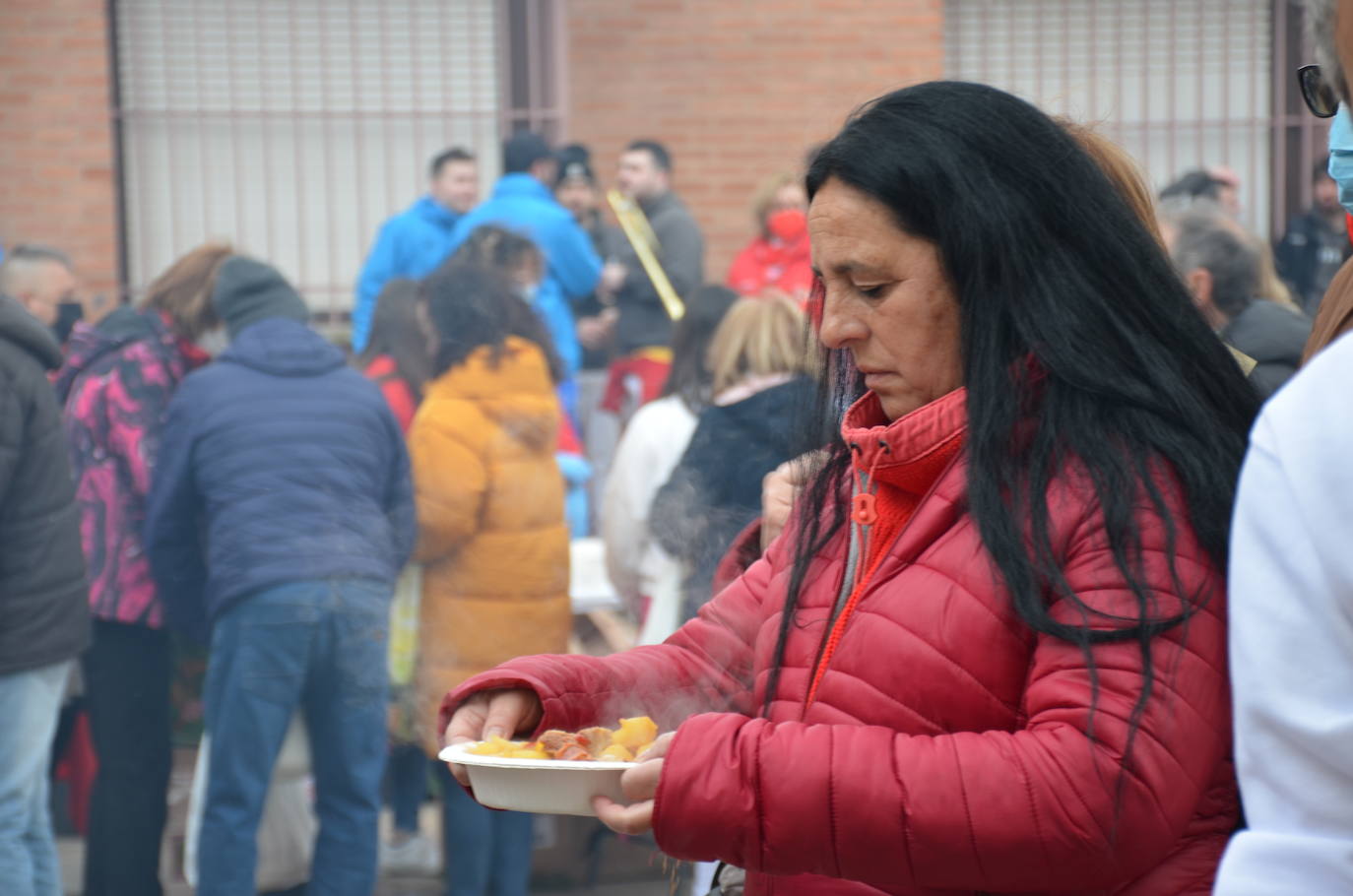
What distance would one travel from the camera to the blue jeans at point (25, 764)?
4.28 metres

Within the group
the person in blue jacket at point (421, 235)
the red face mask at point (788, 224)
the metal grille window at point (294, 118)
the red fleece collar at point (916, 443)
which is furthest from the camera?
the metal grille window at point (294, 118)

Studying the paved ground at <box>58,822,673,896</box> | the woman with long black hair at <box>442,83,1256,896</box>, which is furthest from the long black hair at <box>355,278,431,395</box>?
the woman with long black hair at <box>442,83,1256,896</box>

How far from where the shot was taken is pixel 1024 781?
146cm

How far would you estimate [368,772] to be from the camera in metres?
4.50

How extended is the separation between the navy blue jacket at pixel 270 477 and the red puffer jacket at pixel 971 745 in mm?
2863

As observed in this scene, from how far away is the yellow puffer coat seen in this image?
464cm

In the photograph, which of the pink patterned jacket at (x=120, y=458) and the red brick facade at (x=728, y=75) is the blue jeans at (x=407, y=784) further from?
the red brick facade at (x=728, y=75)

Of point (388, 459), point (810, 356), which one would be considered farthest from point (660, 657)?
point (388, 459)

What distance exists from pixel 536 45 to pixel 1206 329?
8.64m

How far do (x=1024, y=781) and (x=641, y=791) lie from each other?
0.39 meters

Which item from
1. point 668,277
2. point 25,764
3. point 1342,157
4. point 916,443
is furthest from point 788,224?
point 916,443

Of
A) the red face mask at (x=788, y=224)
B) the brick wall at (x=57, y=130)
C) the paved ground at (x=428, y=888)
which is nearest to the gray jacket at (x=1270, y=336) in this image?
the paved ground at (x=428, y=888)

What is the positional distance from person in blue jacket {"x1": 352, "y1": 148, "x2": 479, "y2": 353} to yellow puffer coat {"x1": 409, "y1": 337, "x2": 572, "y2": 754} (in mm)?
2664

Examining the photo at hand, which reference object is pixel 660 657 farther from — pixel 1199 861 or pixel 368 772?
pixel 368 772
